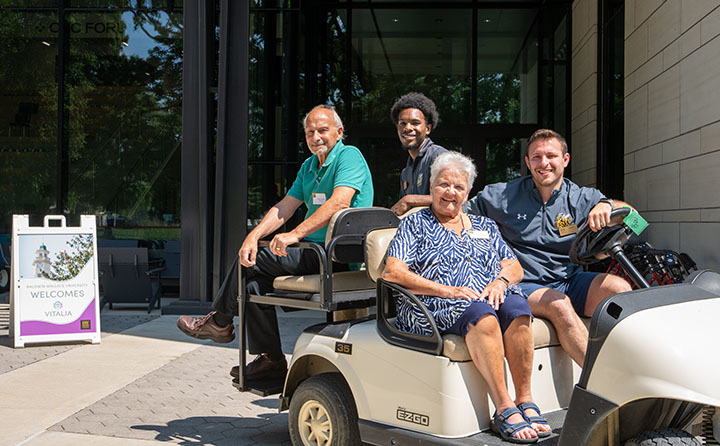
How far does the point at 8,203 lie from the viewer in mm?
12391

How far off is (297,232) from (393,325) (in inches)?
34.0

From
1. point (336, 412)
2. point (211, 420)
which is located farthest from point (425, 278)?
point (211, 420)

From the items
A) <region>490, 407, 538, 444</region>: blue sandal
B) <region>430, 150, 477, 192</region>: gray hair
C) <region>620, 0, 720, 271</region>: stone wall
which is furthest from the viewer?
<region>620, 0, 720, 271</region>: stone wall

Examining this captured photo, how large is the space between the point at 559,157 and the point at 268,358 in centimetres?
206

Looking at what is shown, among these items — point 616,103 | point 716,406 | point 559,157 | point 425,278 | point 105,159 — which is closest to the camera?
point 716,406

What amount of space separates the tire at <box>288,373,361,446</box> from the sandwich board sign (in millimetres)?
4369

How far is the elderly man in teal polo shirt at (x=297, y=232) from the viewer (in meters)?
4.06

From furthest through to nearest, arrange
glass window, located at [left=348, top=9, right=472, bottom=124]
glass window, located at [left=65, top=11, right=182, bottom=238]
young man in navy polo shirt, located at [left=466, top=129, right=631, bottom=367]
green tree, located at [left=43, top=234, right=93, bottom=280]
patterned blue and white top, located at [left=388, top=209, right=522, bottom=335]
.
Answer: glass window, located at [left=348, top=9, right=472, bottom=124]
glass window, located at [left=65, top=11, right=182, bottom=238]
green tree, located at [left=43, top=234, right=93, bottom=280]
young man in navy polo shirt, located at [left=466, top=129, right=631, bottom=367]
patterned blue and white top, located at [left=388, top=209, right=522, bottom=335]

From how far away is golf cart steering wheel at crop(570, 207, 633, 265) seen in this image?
3184mm

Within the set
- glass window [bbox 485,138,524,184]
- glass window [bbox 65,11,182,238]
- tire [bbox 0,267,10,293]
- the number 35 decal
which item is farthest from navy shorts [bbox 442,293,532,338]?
tire [bbox 0,267,10,293]

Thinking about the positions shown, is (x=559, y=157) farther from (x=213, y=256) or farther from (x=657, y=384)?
(x=213, y=256)

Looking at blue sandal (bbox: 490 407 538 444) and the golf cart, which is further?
blue sandal (bbox: 490 407 538 444)

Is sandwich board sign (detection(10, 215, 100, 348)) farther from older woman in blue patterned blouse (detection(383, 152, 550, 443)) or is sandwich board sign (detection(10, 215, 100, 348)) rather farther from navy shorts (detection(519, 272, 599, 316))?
navy shorts (detection(519, 272, 599, 316))

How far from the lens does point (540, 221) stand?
12.8ft
